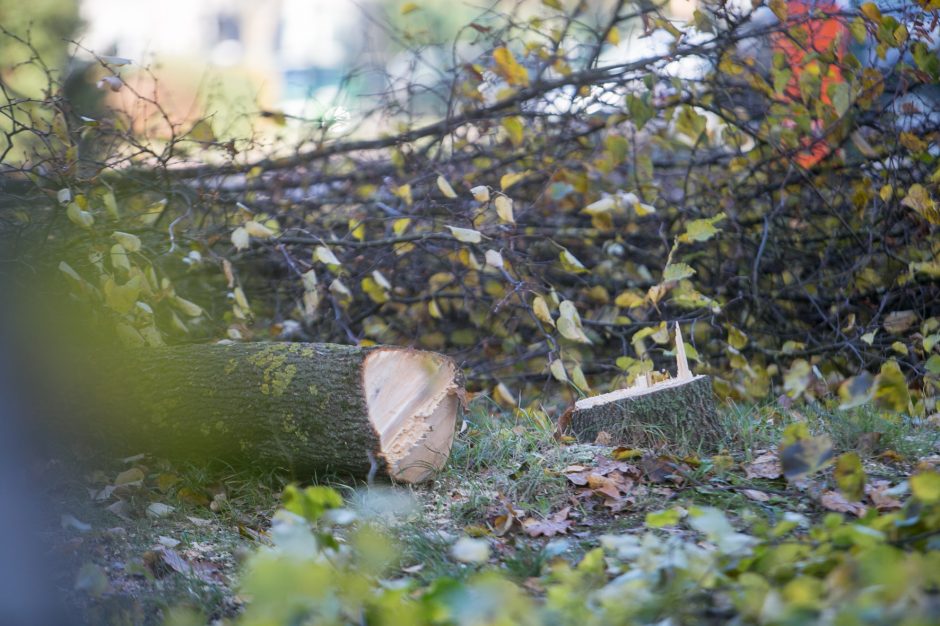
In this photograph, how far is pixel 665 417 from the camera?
330cm

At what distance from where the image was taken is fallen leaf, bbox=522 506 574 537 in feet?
8.54

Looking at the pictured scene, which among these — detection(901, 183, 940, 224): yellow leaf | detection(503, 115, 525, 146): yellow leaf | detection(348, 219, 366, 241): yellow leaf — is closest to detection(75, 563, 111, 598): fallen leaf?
detection(348, 219, 366, 241): yellow leaf

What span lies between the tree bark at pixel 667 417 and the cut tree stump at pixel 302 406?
65cm

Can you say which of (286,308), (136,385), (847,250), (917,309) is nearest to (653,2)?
(847,250)

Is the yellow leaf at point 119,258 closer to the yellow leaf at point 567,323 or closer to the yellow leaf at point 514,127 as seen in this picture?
the yellow leaf at point 567,323

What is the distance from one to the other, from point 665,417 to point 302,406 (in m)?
1.41

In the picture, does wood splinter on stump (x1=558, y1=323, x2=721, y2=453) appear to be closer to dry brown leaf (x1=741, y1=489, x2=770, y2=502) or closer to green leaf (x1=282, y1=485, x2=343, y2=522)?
dry brown leaf (x1=741, y1=489, x2=770, y2=502)

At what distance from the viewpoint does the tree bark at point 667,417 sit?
328cm

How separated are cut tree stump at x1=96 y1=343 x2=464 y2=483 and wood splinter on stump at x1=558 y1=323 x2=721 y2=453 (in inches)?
25.3

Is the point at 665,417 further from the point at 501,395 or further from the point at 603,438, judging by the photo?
the point at 501,395

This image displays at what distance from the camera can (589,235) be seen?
5262mm

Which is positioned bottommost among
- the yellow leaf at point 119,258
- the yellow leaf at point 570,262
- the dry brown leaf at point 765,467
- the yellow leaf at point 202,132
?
the dry brown leaf at point 765,467

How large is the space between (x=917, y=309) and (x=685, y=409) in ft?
6.64

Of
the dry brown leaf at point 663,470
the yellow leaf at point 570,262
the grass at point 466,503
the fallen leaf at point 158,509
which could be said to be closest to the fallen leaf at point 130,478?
the grass at point 466,503
